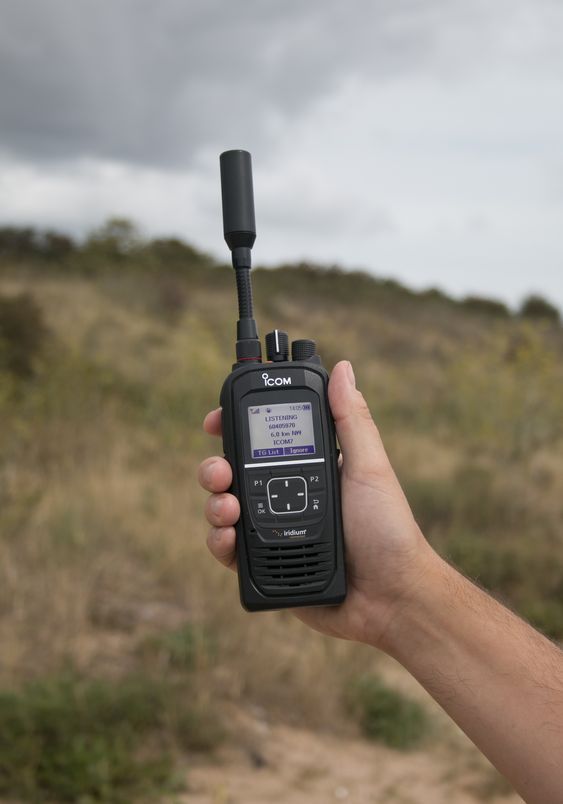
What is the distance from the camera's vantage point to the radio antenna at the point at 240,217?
1.87 m

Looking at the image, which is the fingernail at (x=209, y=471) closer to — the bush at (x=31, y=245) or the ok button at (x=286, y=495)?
the ok button at (x=286, y=495)

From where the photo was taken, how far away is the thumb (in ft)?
6.33

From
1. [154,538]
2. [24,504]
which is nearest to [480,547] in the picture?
[154,538]

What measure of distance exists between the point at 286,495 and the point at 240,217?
0.65m

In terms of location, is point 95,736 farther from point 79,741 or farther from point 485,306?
point 485,306

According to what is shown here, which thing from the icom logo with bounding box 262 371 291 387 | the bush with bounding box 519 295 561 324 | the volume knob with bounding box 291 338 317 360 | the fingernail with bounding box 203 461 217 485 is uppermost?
the bush with bounding box 519 295 561 324

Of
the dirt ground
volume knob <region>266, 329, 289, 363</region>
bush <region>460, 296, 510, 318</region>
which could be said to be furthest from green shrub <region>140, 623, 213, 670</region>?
bush <region>460, 296, 510, 318</region>

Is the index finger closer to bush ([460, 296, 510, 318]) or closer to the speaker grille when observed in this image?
the speaker grille

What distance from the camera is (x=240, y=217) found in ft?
6.16

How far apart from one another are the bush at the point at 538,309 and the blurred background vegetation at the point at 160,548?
2025cm

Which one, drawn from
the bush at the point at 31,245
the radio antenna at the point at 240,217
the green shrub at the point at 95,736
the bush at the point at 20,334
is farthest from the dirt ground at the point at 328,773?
the bush at the point at 31,245

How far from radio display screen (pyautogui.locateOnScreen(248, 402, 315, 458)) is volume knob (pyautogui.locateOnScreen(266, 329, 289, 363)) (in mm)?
118

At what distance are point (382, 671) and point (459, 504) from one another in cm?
316

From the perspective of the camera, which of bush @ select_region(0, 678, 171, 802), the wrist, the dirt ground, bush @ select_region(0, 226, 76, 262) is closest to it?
the wrist
